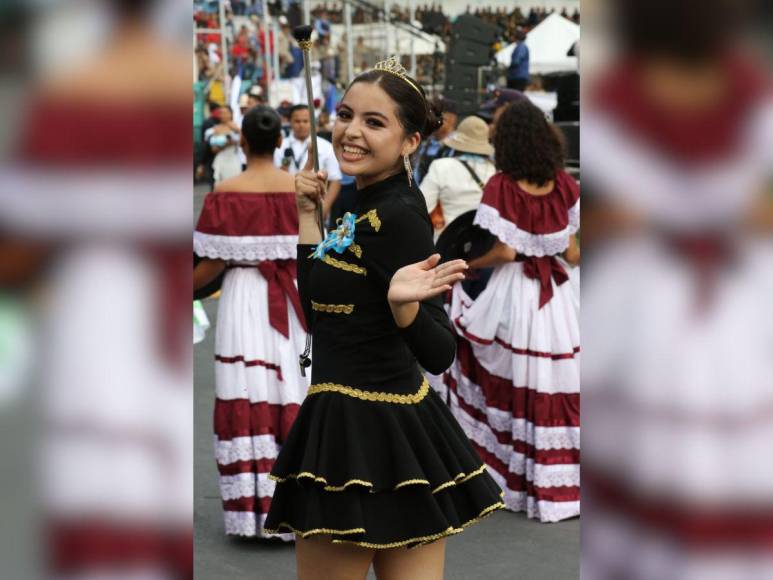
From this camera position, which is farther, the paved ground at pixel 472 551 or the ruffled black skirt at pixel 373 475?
the paved ground at pixel 472 551

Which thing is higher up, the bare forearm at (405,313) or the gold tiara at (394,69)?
the gold tiara at (394,69)

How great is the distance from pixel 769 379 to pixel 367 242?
1709 millimetres

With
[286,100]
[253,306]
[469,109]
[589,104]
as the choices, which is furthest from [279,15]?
[589,104]

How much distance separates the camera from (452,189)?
620 centimetres

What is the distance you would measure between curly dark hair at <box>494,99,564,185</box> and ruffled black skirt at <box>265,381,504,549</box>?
279 cm

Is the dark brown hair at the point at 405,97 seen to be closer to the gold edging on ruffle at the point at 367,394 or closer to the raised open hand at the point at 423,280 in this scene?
the raised open hand at the point at 423,280

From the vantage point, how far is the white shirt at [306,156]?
952 centimetres

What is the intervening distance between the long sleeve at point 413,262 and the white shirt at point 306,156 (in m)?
5.63

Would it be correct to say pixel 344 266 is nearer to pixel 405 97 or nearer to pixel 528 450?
pixel 405 97

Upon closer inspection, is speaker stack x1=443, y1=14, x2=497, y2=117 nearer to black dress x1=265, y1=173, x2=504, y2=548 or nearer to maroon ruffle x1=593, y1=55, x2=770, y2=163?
black dress x1=265, y1=173, x2=504, y2=548

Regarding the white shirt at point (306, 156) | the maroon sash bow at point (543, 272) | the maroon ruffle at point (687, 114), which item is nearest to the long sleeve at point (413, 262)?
the maroon ruffle at point (687, 114)

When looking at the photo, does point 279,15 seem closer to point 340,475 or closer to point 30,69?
point 340,475

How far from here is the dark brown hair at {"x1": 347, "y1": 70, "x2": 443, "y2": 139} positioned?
2.81 metres

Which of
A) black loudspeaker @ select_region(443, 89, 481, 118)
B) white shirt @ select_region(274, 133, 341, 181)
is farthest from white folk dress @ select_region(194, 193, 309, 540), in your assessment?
black loudspeaker @ select_region(443, 89, 481, 118)
